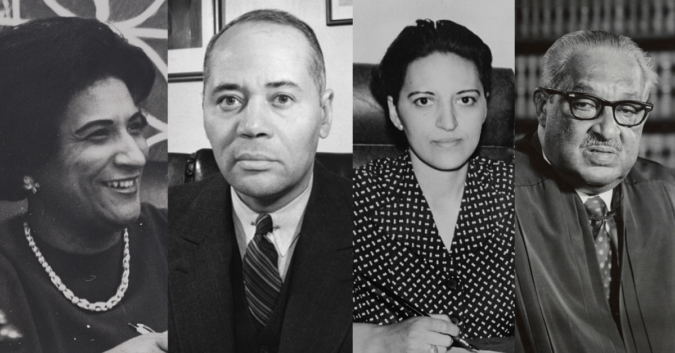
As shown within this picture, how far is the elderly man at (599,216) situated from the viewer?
241 cm

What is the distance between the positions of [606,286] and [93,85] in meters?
2.44

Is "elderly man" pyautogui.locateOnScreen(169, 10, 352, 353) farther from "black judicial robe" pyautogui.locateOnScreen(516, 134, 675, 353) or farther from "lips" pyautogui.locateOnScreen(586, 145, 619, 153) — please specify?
"lips" pyautogui.locateOnScreen(586, 145, 619, 153)

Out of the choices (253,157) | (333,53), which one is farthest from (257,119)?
(333,53)

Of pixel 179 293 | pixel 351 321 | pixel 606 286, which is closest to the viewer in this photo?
pixel 606 286

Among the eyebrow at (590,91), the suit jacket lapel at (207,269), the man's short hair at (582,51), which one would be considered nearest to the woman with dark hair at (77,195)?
the suit jacket lapel at (207,269)

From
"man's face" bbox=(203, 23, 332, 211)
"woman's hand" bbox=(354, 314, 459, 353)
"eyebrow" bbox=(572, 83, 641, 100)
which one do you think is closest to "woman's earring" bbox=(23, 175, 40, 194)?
"man's face" bbox=(203, 23, 332, 211)

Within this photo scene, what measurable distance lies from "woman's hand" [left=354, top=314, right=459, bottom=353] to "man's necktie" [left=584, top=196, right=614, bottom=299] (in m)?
0.64

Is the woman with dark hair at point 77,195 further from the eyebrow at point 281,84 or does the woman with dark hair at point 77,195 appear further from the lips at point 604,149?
the lips at point 604,149

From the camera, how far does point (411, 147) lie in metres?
2.58

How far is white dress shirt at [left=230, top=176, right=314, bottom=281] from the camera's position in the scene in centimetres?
267

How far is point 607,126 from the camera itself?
7.89 feet

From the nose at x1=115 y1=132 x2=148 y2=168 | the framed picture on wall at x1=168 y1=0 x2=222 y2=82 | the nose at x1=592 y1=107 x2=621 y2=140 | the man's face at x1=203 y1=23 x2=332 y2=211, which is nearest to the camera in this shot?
the nose at x1=592 y1=107 x2=621 y2=140

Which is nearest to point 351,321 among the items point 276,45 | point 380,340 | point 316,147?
point 380,340

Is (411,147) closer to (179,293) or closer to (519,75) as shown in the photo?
(519,75)
